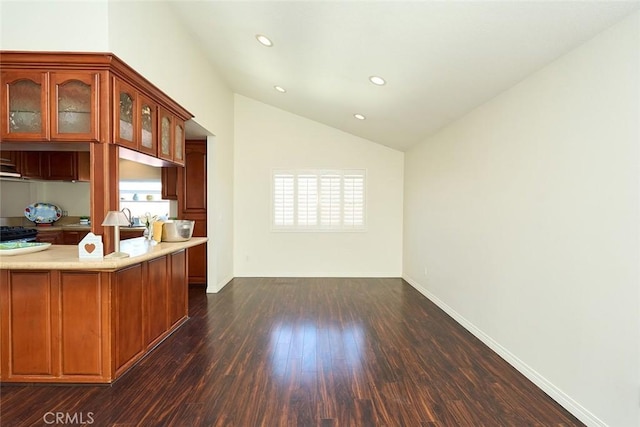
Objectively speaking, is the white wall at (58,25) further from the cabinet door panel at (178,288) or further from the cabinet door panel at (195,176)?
the cabinet door panel at (195,176)

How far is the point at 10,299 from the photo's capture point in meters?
2.35

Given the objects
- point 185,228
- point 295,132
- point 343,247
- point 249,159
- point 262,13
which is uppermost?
point 262,13

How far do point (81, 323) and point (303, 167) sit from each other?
4.25 metres

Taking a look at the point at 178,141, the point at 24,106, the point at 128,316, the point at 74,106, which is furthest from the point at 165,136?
the point at 128,316

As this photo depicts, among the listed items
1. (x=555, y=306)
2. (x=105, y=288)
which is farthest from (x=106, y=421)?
(x=555, y=306)

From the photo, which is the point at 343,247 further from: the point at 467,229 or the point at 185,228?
the point at 185,228

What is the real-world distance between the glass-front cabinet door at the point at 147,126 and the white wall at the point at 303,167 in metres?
2.94

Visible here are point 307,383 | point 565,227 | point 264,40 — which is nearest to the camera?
point 565,227

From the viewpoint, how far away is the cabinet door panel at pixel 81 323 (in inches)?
92.8

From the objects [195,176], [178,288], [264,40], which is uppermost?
[264,40]

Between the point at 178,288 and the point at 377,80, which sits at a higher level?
the point at 377,80

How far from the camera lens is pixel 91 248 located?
233 centimetres

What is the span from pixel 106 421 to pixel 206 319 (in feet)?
5.94

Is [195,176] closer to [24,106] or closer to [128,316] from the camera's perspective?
[24,106]
